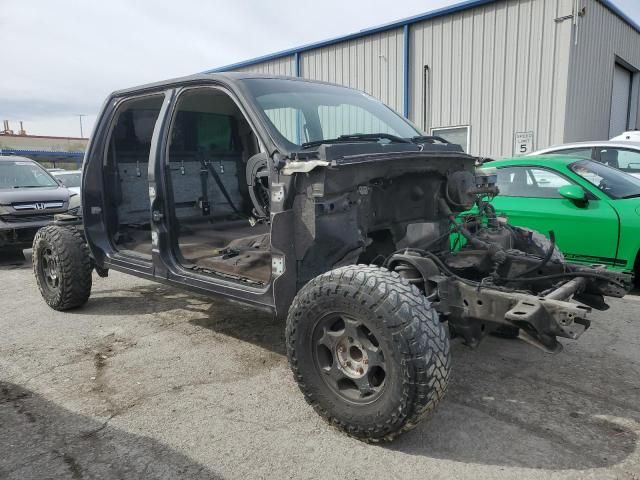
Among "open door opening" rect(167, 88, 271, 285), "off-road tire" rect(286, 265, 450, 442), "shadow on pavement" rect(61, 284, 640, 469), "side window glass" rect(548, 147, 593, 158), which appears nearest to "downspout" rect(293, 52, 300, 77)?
"side window glass" rect(548, 147, 593, 158)

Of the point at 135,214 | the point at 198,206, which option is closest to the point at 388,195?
the point at 198,206

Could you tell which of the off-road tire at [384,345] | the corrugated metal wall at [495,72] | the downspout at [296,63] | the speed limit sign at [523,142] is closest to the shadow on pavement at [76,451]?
the off-road tire at [384,345]

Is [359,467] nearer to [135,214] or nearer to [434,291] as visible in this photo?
[434,291]

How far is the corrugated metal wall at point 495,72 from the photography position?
10.1 meters

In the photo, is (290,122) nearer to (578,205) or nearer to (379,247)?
(379,247)

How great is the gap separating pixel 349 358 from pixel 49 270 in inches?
144

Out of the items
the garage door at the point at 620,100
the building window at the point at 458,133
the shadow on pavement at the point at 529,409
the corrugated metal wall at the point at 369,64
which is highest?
the corrugated metal wall at the point at 369,64

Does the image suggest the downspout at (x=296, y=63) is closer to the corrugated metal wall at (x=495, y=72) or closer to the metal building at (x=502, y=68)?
the metal building at (x=502, y=68)

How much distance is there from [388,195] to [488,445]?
1663 mm

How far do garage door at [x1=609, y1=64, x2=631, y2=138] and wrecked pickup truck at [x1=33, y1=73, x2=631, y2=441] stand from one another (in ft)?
38.1

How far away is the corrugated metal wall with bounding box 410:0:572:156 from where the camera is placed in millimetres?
10086

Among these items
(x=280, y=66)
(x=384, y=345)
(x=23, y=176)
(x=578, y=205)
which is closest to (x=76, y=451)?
(x=384, y=345)

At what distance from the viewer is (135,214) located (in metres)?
4.94

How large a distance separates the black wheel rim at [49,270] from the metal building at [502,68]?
9.07 meters
